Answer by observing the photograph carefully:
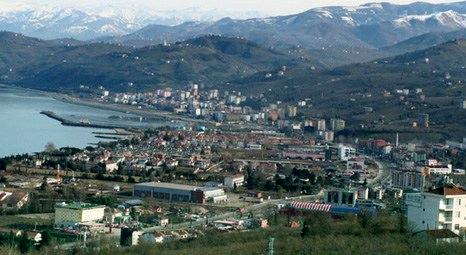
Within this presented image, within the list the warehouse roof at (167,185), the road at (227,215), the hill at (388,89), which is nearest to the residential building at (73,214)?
the road at (227,215)

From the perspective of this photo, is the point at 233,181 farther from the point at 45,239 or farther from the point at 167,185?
the point at 45,239

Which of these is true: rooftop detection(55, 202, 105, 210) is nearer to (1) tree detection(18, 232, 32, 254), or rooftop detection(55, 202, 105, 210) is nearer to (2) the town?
(2) the town

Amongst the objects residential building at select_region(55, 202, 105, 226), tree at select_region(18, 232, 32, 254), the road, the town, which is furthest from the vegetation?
residential building at select_region(55, 202, 105, 226)

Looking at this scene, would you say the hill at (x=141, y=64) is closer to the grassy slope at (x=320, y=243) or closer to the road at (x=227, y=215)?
the road at (x=227, y=215)

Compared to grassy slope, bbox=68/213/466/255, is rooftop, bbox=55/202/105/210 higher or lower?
lower

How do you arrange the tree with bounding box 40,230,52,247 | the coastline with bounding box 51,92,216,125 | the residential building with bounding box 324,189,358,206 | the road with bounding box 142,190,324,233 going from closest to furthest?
the tree with bounding box 40,230,52,247 < the road with bounding box 142,190,324,233 < the residential building with bounding box 324,189,358,206 < the coastline with bounding box 51,92,216,125

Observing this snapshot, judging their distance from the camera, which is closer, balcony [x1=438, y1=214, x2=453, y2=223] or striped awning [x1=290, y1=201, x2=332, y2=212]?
balcony [x1=438, y1=214, x2=453, y2=223]

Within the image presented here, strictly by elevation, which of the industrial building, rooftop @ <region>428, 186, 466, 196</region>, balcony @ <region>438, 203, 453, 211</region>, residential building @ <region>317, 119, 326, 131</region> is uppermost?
residential building @ <region>317, 119, 326, 131</region>
